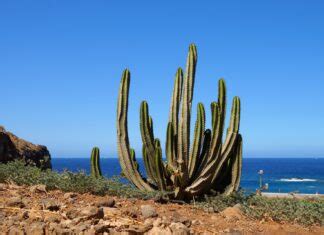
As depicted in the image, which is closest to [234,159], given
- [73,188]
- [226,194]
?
[226,194]

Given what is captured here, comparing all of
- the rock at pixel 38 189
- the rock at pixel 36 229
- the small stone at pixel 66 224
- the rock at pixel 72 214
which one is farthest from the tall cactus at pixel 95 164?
the rock at pixel 36 229

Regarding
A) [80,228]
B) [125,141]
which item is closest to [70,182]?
[125,141]

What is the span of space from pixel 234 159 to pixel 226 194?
85 cm

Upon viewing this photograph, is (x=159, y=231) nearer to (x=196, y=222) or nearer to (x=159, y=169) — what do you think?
(x=196, y=222)

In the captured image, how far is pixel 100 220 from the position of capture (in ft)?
20.3

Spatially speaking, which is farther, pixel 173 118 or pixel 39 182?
pixel 173 118

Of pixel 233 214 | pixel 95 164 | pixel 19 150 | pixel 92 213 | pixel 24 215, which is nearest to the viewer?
pixel 92 213

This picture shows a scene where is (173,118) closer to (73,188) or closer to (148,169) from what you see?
(148,169)

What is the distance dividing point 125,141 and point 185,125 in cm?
150

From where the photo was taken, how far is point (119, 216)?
6.50 m

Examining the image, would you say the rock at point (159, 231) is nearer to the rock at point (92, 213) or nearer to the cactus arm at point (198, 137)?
the rock at point (92, 213)

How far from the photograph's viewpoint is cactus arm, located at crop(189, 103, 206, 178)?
423 inches

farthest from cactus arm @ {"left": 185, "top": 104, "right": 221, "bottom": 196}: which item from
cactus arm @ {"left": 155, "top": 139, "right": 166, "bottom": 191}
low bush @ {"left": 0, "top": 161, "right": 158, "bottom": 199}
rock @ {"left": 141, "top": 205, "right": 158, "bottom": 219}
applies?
rock @ {"left": 141, "top": 205, "right": 158, "bottom": 219}

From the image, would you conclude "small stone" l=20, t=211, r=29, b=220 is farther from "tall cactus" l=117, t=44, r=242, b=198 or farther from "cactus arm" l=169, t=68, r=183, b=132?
"cactus arm" l=169, t=68, r=183, b=132
